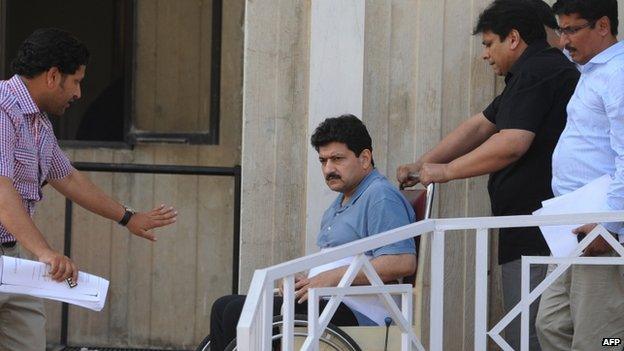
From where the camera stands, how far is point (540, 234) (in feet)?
16.4

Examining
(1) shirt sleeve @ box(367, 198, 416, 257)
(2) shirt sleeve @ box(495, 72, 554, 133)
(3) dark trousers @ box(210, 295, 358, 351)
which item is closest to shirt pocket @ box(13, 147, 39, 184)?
(3) dark trousers @ box(210, 295, 358, 351)

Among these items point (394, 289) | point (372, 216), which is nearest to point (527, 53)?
point (372, 216)

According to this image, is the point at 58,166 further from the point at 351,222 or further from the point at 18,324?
the point at 351,222

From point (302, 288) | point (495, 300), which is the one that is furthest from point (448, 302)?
point (302, 288)

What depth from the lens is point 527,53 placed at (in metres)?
5.03

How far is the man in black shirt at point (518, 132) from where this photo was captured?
4883 millimetres

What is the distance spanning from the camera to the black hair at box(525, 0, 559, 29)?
5086 millimetres

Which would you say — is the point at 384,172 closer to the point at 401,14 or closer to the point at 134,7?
the point at 401,14

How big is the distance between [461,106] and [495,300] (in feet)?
2.92

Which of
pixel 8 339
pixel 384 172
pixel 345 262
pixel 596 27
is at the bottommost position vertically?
pixel 8 339

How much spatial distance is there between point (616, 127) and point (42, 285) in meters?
2.04

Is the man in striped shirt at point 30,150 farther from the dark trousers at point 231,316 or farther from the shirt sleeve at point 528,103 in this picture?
the shirt sleeve at point 528,103

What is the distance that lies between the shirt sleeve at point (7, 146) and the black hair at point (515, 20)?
1928 millimetres

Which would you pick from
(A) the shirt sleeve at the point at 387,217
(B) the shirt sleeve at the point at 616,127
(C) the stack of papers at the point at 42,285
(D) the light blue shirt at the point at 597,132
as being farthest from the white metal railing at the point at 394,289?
(C) the stack of papers at the point at 42,285
